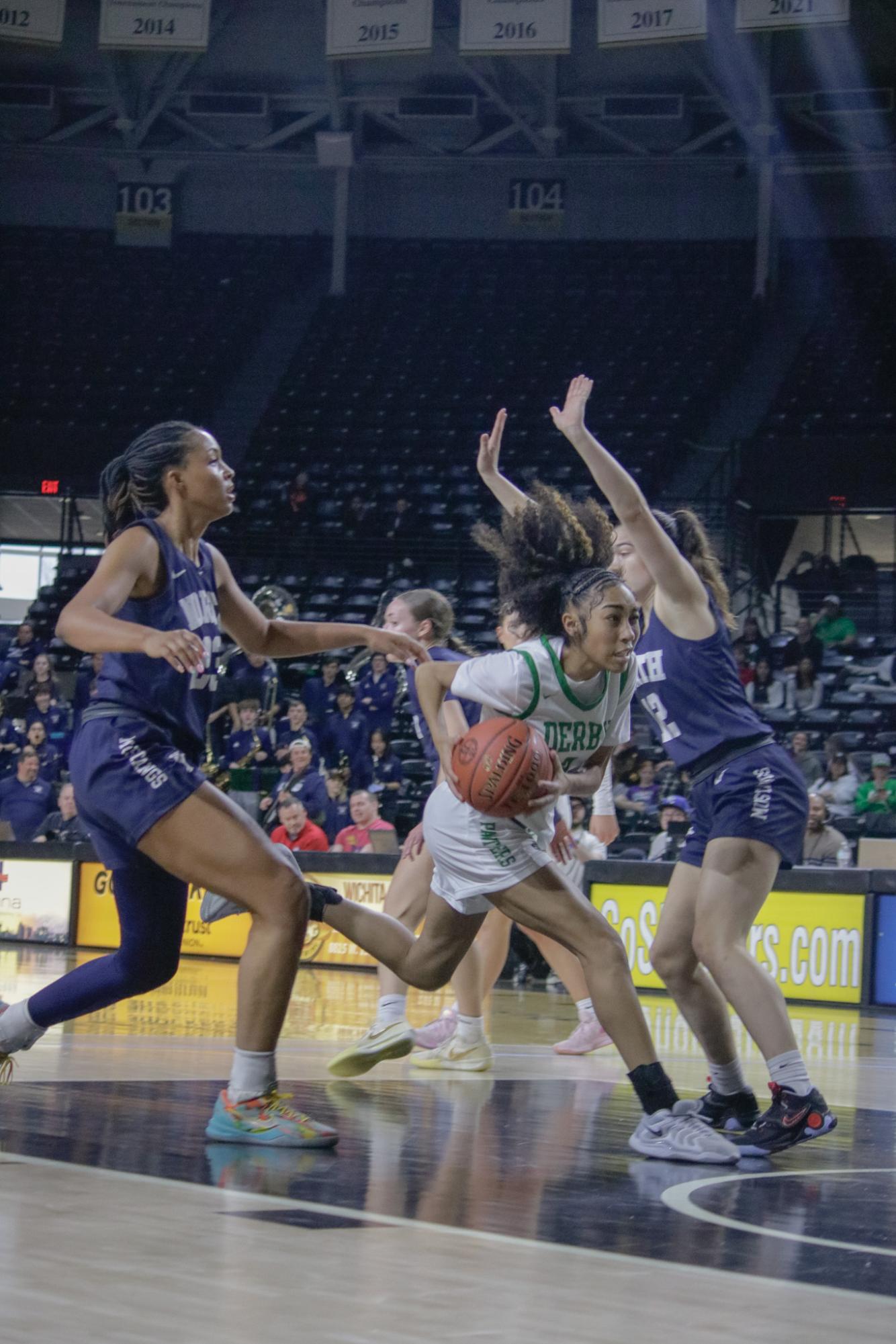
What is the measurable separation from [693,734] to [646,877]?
704 cm

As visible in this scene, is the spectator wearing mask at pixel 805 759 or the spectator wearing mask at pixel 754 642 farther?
the spectator wearing mask at pixel 754 642

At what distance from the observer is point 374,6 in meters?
22.1

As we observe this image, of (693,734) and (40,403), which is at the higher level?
(40,403)

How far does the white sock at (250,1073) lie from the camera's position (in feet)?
14.3

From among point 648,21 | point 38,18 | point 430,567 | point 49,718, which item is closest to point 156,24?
point 38,18

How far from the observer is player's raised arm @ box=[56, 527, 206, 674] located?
12.7 feet

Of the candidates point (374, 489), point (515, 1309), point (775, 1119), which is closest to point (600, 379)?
point (374, 489)

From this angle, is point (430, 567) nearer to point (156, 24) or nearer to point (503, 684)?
point (156, 24)

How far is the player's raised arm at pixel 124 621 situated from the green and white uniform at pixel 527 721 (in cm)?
85

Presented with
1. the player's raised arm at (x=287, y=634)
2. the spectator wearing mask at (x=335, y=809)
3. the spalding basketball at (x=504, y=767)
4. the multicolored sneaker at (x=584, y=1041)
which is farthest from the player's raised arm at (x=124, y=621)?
the spectator wearing mask at (x=335, y=809)

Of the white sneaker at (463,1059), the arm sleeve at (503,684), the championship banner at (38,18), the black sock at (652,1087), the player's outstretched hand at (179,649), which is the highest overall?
the championship banner at (38,18)

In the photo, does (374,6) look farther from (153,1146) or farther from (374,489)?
(153,1146)

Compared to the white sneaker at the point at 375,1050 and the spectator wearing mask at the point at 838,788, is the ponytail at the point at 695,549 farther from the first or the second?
the spectator wearing mask at the point at 838,788

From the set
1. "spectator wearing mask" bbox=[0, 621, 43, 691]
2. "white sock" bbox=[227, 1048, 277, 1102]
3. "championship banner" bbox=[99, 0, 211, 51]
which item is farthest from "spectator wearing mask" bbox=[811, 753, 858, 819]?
"championship banner" bbox=[99, 0, 211, 51]
